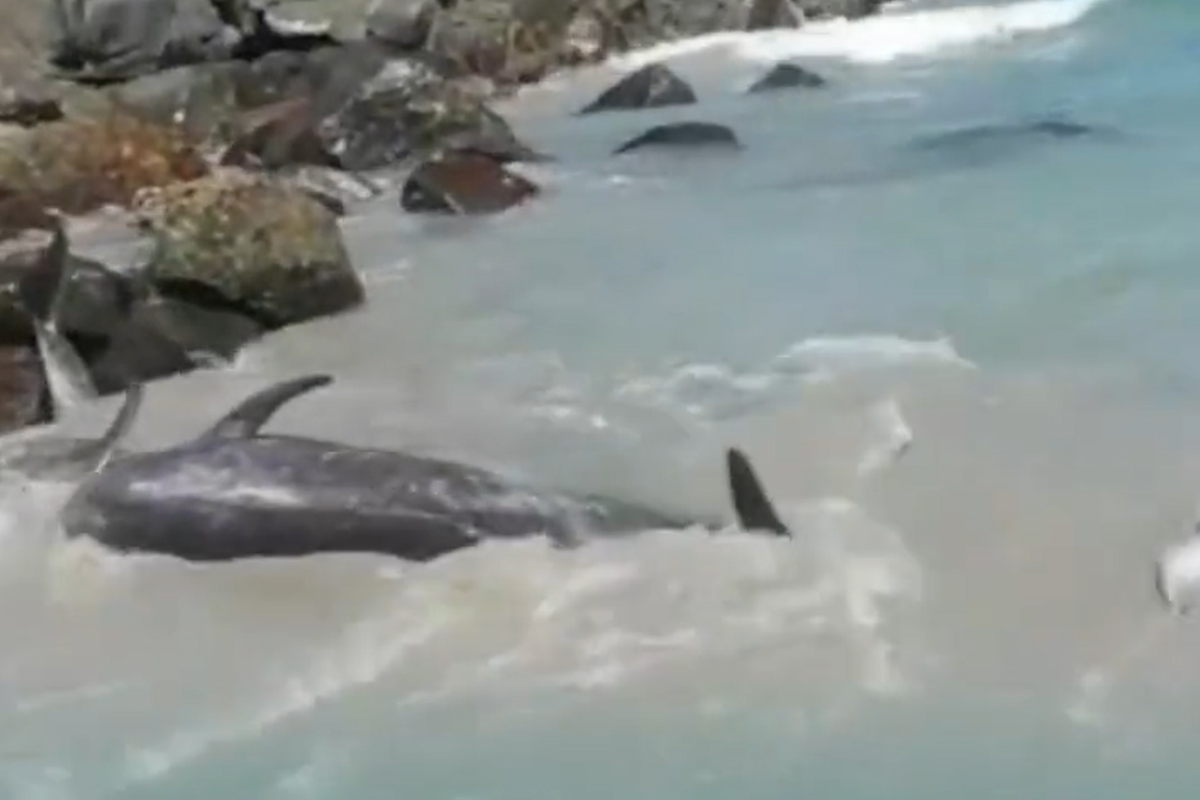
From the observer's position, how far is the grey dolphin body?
5398 mm

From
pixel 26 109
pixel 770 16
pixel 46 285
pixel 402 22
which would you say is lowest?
pixel 770 16

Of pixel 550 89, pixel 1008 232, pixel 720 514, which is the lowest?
pixel 550 89

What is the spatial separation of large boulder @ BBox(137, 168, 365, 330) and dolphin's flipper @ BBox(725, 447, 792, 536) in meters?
3.75

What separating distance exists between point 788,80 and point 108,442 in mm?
10432

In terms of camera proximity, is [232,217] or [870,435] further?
[232,217]

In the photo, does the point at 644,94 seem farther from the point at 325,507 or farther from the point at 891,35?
the point at 325,507

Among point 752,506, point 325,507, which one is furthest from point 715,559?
point 325,507

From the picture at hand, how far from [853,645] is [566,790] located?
94cm

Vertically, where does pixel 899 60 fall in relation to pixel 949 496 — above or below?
below

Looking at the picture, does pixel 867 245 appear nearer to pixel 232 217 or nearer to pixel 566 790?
pixel 232 217

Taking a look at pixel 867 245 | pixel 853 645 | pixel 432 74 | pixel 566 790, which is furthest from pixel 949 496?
pixel 432 74

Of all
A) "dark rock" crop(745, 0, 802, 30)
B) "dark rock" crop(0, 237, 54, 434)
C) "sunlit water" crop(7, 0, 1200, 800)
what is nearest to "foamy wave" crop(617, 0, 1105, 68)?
"dark rock" crop(745, 0, 802, 30)

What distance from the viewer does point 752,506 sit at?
17.6ft

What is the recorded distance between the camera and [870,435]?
632 cm
